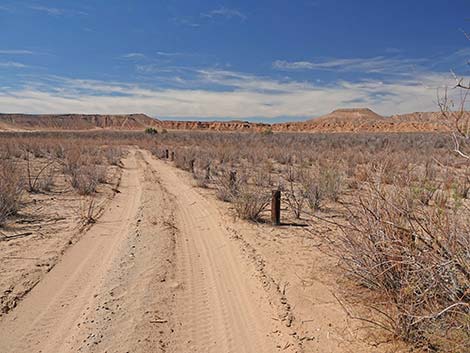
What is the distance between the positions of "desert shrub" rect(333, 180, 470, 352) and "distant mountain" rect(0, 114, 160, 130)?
14779cm

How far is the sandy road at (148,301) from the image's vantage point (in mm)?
3557

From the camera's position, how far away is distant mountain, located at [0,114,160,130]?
141 m

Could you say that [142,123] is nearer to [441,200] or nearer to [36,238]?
[36,238]

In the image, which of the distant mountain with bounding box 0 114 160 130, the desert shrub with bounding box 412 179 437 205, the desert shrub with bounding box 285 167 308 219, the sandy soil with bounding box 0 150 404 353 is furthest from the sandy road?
the distant mountain with bounding box 0 114 160 130

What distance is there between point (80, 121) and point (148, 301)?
553ft

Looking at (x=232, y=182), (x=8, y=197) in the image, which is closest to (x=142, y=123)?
(x=232, y=182)

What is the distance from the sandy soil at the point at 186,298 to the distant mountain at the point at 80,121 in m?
144

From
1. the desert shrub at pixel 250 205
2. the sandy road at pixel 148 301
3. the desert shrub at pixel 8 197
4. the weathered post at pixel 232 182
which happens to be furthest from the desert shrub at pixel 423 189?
the desert shrub at pixel 8 197

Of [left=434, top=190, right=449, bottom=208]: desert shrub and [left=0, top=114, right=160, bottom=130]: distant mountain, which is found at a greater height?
[left=0, top=114, right=160, bottom=130]: distant mountain

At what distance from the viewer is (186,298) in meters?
4.39

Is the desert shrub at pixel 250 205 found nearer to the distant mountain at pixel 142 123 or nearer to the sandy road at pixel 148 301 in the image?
the sandy road at pixel 148 301

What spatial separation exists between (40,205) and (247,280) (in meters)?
6.95

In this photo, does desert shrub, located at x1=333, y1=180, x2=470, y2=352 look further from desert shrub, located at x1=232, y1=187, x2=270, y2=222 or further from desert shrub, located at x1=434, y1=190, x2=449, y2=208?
desert shrub, located at x1=232, y1=187, x2=270, y2=222

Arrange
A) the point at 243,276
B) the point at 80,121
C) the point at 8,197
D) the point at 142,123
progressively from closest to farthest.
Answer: the point at 243,276, the point at 8,197, the point at 80,121, the point at 142,123
